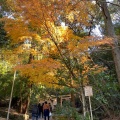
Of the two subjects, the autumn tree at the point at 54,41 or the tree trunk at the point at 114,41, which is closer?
the autumn tree at the point at 54,41

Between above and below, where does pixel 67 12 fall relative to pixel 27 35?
above

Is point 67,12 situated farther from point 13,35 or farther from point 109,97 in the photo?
point 109,97

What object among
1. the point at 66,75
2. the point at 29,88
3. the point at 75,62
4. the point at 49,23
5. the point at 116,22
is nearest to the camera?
the point at 49,23

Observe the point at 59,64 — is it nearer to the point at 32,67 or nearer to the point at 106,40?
the point at 32,67

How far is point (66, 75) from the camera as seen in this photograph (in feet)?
35.7

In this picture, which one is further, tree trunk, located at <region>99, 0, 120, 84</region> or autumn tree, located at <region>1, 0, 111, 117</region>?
tree trunk, located at <region>99, 0, 120, 84</region>

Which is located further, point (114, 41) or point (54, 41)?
point (114, 41)

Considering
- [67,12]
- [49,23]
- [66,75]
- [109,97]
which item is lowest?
[109,97]

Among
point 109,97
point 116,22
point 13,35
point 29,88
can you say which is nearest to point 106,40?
point 109,97

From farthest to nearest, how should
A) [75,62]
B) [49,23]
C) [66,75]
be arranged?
[66,75]
[75,62]
[49,23]

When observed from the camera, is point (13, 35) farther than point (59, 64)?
Yes

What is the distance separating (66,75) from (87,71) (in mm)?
1270

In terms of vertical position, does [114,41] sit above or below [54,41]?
above

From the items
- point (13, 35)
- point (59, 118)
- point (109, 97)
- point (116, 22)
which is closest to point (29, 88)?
point (59, 118)
